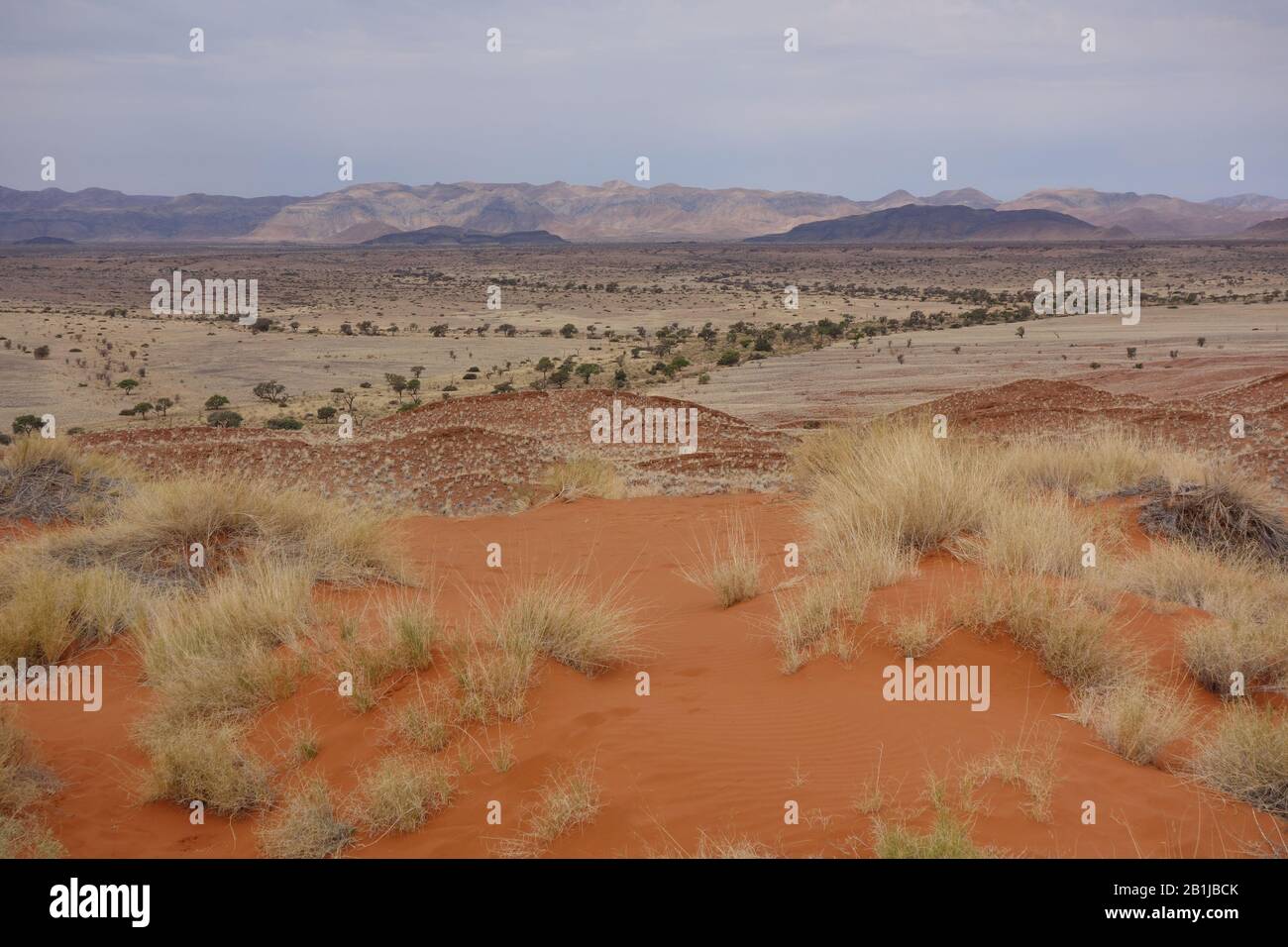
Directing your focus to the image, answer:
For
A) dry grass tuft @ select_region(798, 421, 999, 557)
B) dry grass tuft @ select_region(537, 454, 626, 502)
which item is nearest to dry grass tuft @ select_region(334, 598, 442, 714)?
dry grass tuft @ select_region(798, 421, 999, 557)

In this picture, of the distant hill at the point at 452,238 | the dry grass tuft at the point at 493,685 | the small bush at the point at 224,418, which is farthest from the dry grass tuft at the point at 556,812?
the distant hill at the point at 452,238

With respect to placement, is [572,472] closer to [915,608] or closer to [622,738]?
[915,608]

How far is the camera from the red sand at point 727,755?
166 inches

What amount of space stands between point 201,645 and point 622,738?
3022 millimetres

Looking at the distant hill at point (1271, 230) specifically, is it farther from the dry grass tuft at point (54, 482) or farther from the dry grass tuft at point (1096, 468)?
the dry grass tuft at point (54, 482)

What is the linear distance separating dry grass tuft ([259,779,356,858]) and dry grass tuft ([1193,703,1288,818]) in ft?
13.2

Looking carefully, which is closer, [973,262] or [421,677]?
[421,677]

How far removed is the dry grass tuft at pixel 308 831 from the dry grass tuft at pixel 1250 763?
4.02 m

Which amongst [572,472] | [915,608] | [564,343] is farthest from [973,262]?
[915,608]

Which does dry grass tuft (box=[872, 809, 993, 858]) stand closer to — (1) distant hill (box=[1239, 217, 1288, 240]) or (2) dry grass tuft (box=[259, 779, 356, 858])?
(2) dry grass tuft (box=[259, 779, 356, 858])

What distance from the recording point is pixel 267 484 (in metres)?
10.5

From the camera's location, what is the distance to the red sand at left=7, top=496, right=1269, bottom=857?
166 inches

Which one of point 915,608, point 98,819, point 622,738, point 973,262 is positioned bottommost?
point 98,819

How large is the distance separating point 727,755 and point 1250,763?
94.9 inches
